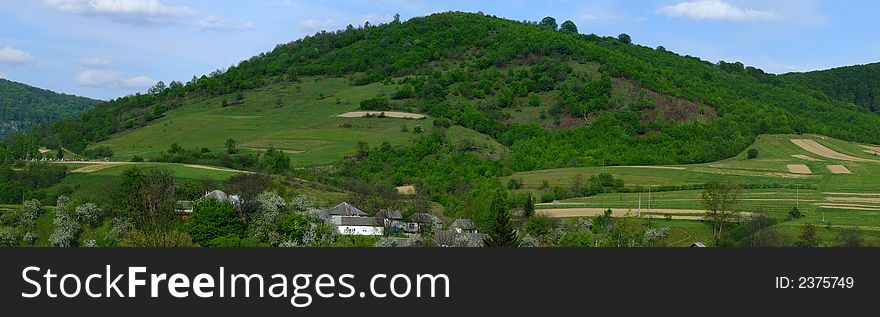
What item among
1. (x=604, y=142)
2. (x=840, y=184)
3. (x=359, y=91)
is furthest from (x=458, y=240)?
(x=359, y=91)

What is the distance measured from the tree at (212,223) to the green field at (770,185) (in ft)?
115

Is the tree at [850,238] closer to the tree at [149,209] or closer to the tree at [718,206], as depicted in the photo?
the tree at [718,206]

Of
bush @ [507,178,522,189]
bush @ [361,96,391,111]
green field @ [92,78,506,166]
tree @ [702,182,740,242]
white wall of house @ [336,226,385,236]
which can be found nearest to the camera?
tree @ [702,182,740,242]

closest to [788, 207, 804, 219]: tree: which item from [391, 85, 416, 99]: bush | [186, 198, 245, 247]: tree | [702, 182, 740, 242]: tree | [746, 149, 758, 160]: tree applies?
[702, 182, 740, 242]: tree

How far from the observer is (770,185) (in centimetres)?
10269

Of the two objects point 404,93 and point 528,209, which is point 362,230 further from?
point 404,93

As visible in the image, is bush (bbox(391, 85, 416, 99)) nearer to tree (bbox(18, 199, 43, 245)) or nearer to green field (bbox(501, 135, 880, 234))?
green field (bbox(501, 135, 880, 234))

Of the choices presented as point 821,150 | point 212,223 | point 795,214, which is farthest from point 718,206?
point 821,150

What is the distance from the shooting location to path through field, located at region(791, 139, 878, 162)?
126 meters

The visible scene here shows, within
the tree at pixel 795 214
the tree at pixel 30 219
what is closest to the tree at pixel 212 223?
the tree at pixel 30 219

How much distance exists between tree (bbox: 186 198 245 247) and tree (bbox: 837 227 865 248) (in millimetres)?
39941

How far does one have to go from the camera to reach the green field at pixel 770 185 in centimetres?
8519

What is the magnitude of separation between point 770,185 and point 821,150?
3513cm

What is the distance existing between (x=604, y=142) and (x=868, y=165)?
3533 centimetres
